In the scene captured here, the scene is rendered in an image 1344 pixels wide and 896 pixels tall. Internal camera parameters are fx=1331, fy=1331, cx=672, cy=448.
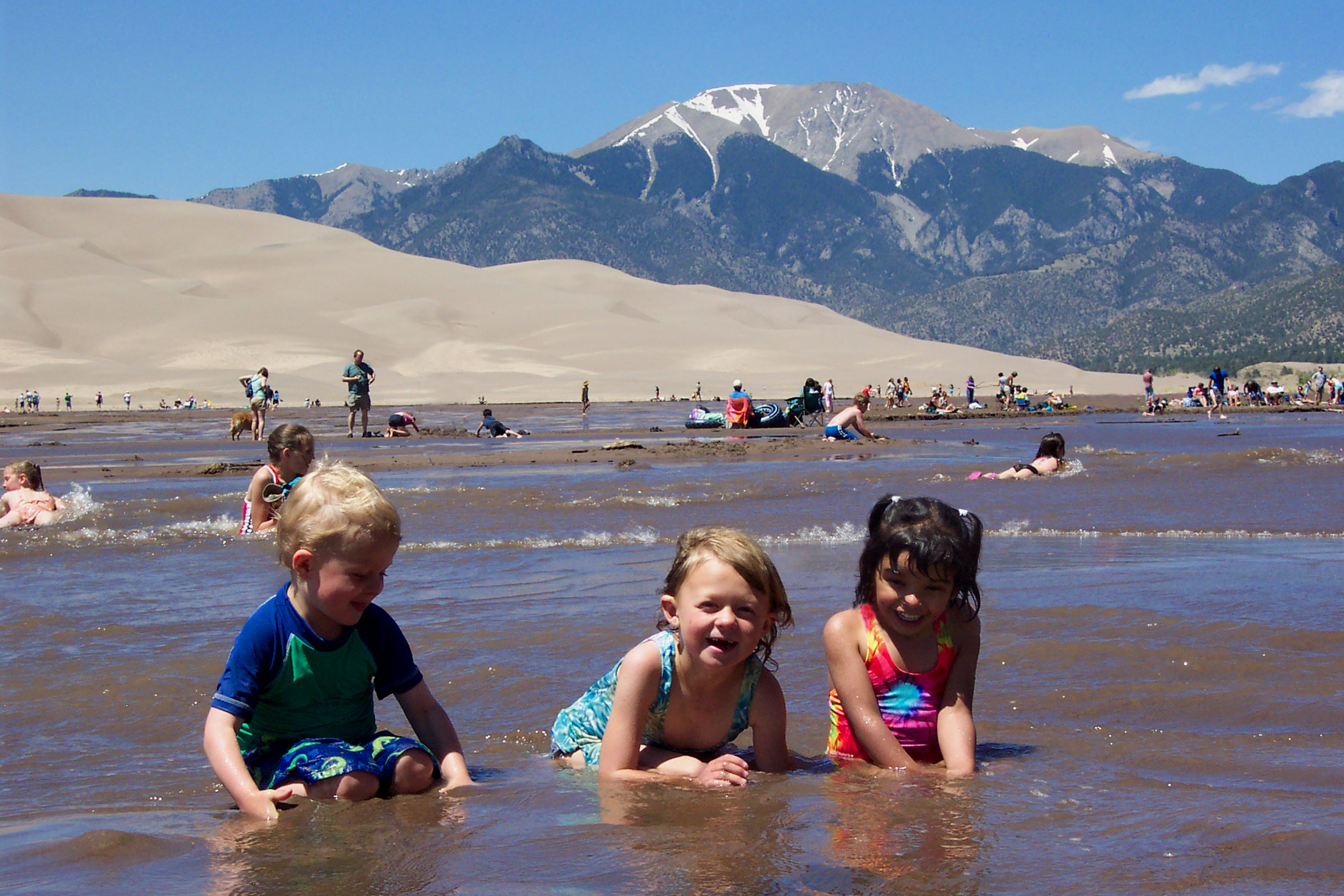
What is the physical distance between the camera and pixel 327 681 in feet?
13.0

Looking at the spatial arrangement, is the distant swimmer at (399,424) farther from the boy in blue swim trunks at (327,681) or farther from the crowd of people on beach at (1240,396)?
the boy in blue swim trunks at (327,681)

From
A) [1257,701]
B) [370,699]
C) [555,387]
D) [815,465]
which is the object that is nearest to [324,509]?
[370,699]

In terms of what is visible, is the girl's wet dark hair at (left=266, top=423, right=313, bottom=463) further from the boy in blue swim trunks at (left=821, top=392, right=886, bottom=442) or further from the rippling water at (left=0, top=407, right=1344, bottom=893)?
the boy in blue swim trunks at (left=821, top=392, right=886, bottom=442)

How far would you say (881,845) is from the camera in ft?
11.1

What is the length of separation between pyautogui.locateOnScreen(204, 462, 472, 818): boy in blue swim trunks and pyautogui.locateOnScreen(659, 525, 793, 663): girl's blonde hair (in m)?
0.83

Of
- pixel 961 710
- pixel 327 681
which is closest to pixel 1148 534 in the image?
pixel 961 710

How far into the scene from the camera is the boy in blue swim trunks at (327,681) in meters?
3.70

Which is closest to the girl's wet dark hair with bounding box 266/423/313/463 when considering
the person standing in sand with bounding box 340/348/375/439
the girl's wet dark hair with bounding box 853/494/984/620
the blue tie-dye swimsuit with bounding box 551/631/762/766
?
the blue tie-dye swimsuit with bounding box 551/631/762/766

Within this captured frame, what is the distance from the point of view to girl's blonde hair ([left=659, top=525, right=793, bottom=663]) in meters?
3.83

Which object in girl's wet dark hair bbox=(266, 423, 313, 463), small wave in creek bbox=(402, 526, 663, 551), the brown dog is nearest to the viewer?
girl's wet dark hair bbox=(266, 423, 313, 463)

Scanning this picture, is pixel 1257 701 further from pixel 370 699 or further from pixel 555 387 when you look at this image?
pixel 555 387

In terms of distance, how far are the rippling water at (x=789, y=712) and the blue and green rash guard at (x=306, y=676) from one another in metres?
0.32

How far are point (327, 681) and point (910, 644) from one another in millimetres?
1831

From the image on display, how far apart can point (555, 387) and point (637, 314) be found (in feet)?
158
